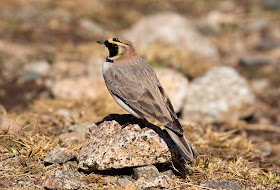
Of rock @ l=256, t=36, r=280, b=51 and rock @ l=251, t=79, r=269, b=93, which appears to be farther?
rock @ l=256, t=36, r=280, b=51

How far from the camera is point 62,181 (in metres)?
4.42

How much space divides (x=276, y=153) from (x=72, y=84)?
5249mm

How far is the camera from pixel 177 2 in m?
21.6

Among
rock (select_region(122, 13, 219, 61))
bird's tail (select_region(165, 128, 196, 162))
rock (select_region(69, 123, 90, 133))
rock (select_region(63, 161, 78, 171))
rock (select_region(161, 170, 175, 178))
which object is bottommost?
rock (select_region(161, 170, 175, 178))

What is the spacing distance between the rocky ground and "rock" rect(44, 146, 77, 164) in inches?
0.6

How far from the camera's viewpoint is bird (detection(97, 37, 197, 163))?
4574 mm

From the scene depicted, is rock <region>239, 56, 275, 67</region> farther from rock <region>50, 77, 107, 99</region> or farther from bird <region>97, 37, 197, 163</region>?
bird <region>97, 37, 197, 163</region>

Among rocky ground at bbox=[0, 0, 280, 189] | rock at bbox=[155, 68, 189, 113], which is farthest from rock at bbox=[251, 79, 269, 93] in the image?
rock at bbox=[155, 68, 189, 113]

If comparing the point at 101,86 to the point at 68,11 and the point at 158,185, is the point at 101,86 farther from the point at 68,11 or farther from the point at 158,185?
the point at 68,11

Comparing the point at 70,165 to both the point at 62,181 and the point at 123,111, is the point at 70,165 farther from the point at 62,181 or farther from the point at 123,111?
the point at 123,111

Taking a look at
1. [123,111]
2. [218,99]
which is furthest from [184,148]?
[218,99]

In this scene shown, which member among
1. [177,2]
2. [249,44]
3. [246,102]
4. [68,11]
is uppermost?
[177,2]

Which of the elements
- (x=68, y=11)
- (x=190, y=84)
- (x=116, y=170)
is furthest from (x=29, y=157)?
(x=68, y=11)

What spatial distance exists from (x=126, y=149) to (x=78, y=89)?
4938 millimetres
